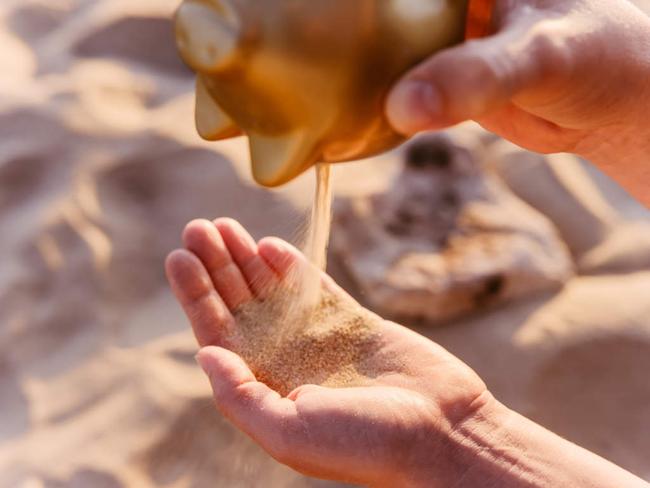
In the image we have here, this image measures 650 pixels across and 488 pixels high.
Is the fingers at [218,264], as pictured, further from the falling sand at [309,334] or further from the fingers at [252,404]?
the fingers at [252,404]

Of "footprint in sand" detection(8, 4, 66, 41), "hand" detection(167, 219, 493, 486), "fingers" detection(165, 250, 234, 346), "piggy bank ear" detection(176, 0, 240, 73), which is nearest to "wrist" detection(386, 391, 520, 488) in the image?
"hand" detection(167, 219, 493, 486)

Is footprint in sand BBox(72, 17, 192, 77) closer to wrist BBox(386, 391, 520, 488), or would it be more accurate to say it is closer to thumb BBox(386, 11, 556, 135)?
wrist BBox(386, 391, 520, 488)

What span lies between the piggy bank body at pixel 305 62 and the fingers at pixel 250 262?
0.61 m

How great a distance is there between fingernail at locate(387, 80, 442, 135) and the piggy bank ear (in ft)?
0.52

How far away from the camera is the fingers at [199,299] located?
1.38 metres

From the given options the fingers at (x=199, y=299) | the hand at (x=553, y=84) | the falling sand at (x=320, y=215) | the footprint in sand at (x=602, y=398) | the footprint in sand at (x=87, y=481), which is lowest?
the footprint in sand at (x=87, y=481)

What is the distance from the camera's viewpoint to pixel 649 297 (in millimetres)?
1645

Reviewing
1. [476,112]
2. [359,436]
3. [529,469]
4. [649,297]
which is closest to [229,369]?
[359,436]

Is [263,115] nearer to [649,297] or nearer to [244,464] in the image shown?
[244,464]

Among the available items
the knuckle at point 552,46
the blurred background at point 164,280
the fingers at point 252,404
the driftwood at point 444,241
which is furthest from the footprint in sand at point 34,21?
the knuckle at point 552,46

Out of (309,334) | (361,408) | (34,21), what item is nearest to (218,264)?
(309,334)

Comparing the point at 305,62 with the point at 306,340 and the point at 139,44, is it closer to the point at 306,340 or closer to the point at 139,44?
the point at 306,340

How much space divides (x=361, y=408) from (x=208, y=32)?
545 millimetres

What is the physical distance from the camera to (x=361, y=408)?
44.4 inches
